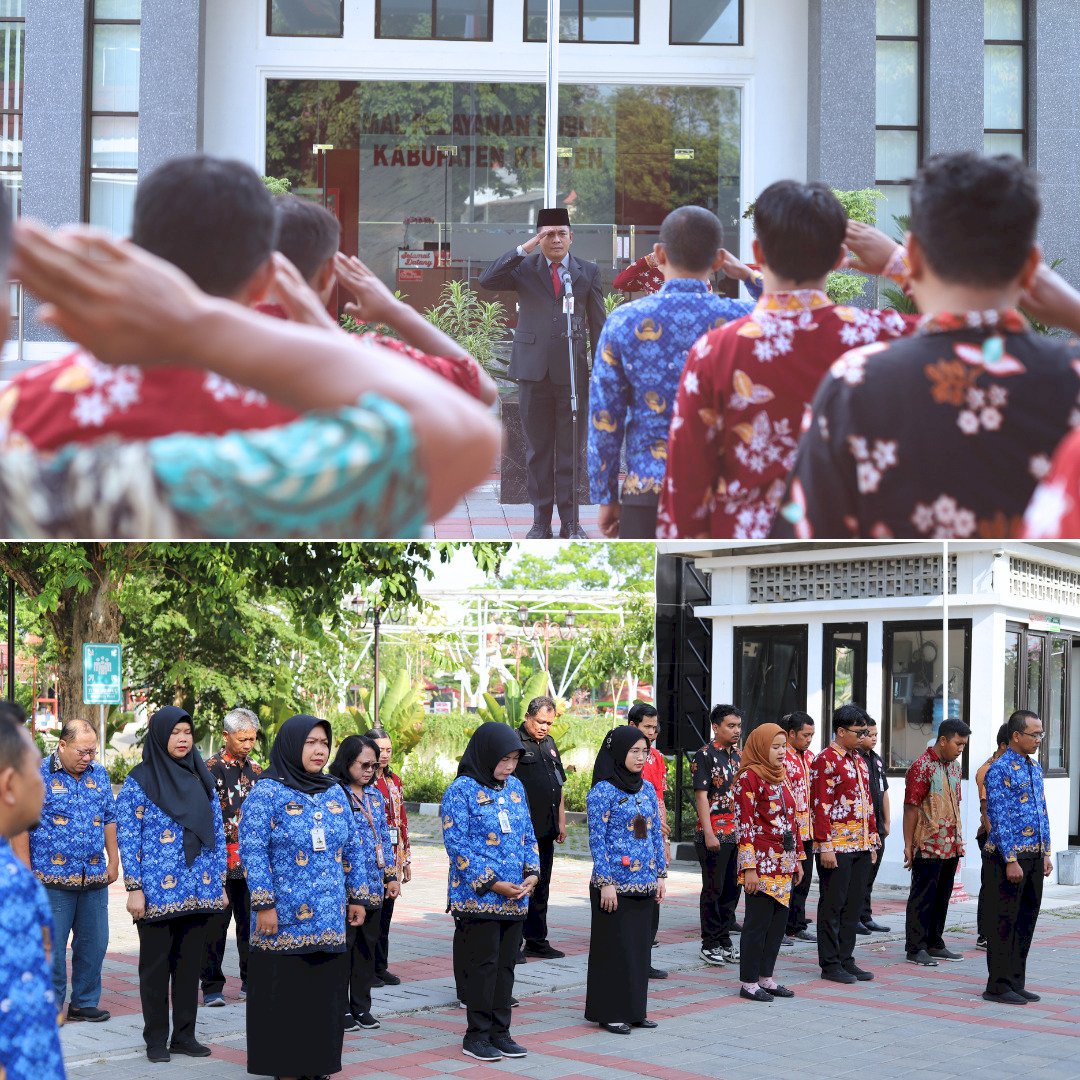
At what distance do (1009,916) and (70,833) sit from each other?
4.13 m

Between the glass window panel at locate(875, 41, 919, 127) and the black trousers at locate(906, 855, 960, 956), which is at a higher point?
the glass window panel at locate(875, 41, 919, 127)

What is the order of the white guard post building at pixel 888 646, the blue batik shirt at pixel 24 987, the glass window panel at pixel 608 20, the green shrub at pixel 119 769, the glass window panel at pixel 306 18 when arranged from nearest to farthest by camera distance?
the blue batik shirt at pixel 24 987 → the white guard post building at pixel 888 646 → the glass window panel at pixel 306 18 → the glass window panel at pixel 608 20 → the green shrub at pixel 119 769

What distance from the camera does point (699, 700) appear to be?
12.3 meters

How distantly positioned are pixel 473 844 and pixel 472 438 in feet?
15.1

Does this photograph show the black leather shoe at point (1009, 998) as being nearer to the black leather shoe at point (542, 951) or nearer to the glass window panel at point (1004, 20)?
the black leather shoe at point (542, 951)

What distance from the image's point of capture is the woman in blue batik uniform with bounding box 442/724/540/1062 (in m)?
5.61

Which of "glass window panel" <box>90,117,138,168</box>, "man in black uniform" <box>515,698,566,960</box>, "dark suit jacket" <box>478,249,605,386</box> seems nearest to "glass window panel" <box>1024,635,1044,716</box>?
"man in black uniform" <box>515,698,566,960</box>

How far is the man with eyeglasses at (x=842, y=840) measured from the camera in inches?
295

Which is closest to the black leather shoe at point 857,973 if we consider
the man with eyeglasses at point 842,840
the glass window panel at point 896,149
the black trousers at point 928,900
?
the man with eyeglasses at point 842,840

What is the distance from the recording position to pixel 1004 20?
634 inches

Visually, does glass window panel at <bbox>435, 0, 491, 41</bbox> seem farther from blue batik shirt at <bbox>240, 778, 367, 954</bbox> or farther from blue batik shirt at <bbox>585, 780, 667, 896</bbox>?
blue batik shirt at <bbox>240, 778, 367, 954</bbox>

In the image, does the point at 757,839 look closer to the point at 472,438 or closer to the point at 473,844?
the point at 473,844

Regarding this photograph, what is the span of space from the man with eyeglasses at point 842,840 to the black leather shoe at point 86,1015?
3.45 meters

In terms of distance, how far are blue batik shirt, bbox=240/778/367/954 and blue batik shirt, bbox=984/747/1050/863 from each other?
329 cm
